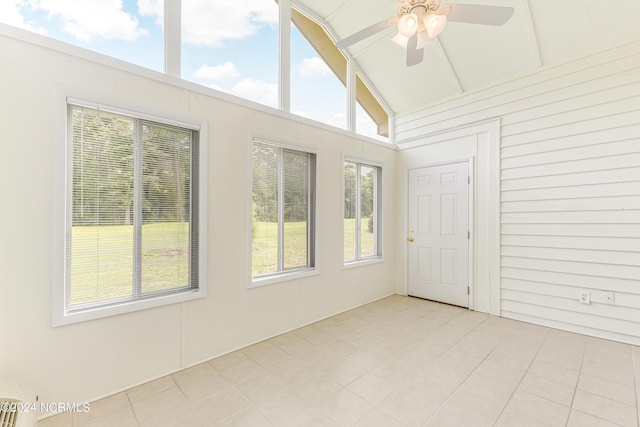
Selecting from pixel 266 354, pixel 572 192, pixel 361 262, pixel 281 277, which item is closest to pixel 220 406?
pixel 266 354

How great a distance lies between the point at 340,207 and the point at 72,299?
2.77 meters

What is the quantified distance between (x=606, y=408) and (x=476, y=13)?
2.76 meters

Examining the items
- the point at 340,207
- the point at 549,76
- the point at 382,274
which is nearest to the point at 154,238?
the point at 340,207

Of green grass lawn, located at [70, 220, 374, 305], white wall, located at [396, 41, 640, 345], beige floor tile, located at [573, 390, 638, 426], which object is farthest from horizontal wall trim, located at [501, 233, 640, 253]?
green grass lawn, located at [70, 220, 374, 305]

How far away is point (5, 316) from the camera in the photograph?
174 centimetres

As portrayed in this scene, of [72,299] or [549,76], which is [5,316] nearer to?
[72,299]

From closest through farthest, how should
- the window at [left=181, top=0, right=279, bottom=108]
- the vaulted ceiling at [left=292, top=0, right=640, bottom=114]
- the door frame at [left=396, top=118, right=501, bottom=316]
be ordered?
the window at [left=181, top=0, right=279, bottom=108], the vaulted ceiling at [left=292, top=0, right=640, bottom=114], the door frame at [left=396, top=118, right=501, bottom=316]

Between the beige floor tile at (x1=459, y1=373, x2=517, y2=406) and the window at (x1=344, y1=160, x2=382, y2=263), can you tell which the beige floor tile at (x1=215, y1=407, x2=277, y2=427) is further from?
the window at (x1=344, y1=160, x2=382, y2=263)

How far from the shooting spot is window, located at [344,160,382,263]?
404 centimetres

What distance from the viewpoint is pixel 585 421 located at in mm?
1783

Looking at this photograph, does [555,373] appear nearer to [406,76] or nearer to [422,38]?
[422,38]

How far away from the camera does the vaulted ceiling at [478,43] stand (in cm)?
279

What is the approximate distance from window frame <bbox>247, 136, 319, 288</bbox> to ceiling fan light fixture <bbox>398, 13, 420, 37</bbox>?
5.26 feet

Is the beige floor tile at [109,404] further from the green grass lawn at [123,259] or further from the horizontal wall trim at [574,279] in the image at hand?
the horizontal wall trim at [574,279]
